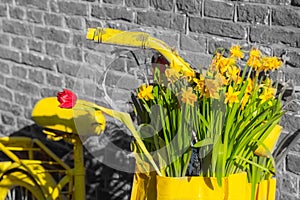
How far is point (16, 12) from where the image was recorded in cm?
433

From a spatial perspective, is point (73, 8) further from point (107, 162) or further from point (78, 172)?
point (78, 172)

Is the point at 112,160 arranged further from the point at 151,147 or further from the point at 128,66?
the point at 151,147

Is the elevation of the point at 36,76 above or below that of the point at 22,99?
above

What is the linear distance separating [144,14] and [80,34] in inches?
19.9

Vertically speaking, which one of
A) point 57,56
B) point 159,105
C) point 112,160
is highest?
point 159,105

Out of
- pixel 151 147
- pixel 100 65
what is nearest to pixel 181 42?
pixel 100 65

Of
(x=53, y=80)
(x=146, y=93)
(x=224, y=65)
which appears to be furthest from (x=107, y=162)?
(x=224, y=65)

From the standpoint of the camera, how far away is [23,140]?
387cm

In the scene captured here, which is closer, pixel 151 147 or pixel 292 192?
pixel 151 147

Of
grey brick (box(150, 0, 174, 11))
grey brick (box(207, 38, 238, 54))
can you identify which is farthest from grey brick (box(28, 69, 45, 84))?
grey brick (box(207, 38, 238, 54))

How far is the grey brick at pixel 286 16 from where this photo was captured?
9.30 ft

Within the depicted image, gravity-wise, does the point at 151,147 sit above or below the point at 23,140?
above

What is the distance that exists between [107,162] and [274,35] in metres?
1.16

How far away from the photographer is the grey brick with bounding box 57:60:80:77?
13.0 ft
